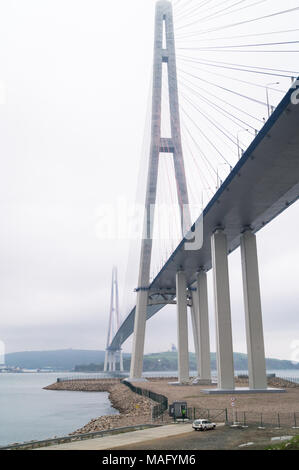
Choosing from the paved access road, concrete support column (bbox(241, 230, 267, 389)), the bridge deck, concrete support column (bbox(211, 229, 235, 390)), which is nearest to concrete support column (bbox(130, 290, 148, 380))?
the bridge deck

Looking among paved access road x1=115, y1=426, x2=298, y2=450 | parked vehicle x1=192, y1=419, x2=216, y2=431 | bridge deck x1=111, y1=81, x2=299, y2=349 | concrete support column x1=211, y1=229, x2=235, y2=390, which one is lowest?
paved access road x1=115, y1=426, x2=298, y2=450

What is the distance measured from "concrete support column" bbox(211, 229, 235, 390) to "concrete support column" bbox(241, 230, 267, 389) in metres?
1.38

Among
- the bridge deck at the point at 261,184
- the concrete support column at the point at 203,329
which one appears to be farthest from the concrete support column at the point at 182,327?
the bridge deck at the point at 261,184

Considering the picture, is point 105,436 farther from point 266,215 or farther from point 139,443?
point 266,215

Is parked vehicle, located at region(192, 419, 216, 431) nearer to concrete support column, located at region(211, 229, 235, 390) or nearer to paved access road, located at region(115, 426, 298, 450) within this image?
paved access road, located at region(115, 426, 298, 450)

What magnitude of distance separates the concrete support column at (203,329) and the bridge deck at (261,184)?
9.07 m

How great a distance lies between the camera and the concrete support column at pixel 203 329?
5172cm

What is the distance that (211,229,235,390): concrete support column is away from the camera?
119 ft

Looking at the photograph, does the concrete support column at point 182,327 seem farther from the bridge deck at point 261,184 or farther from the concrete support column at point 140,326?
the bridge deck at point 261,184

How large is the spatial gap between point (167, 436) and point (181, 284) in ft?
122

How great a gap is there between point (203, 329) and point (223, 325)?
15.5m

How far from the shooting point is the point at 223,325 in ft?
120

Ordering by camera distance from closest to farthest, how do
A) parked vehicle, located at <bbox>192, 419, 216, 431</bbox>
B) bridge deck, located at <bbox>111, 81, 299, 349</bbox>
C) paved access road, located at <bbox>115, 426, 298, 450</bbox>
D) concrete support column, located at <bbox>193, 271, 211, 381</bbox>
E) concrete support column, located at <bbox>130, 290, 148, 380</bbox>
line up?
1. paved access road, located at <bbox>115, 426, 298, 450</bbox>
2. parked vehicle, located at <bbox>192, 419, 216, 431</bbox>
3. bridge deck, located at <bbox>111, 81, 299, 349</bbox>
4. concrete support column, located at <bbox>193, 271, 211, 381</bbox>
5. concrete support column, located at <bbox>130, 290, 148, 380</bbox>
